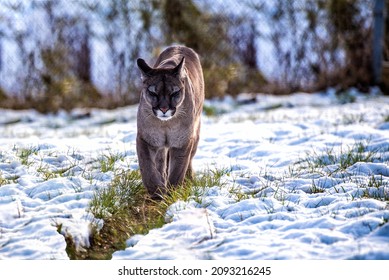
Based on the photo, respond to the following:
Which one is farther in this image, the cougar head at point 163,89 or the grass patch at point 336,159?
the grass patch at point 336,159

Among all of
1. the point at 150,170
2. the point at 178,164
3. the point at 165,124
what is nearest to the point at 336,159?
the point at 178,164

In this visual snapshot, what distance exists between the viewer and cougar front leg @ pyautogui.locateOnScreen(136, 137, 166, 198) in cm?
427

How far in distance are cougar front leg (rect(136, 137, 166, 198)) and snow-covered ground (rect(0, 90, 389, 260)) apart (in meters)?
0.34

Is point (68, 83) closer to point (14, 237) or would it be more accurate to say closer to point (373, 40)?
point (373, 40)

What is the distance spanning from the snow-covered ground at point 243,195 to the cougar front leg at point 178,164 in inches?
14.5

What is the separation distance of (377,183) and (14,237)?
2603 mm

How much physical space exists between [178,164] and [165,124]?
0.34m

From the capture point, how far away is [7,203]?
12.6 ft

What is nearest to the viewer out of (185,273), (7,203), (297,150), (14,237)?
(185,273)

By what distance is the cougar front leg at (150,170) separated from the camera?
4.27 m

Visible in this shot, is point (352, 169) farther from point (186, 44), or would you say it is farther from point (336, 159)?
point (186, 44)

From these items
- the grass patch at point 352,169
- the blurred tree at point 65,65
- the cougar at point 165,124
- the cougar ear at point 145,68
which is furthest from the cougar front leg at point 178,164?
the blurred tree at point 65,65

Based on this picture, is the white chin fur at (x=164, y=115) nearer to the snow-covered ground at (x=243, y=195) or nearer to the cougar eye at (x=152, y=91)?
the cougar eye at (x=152, y=91)

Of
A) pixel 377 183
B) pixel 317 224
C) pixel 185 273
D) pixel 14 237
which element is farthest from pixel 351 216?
pixel 14 237
